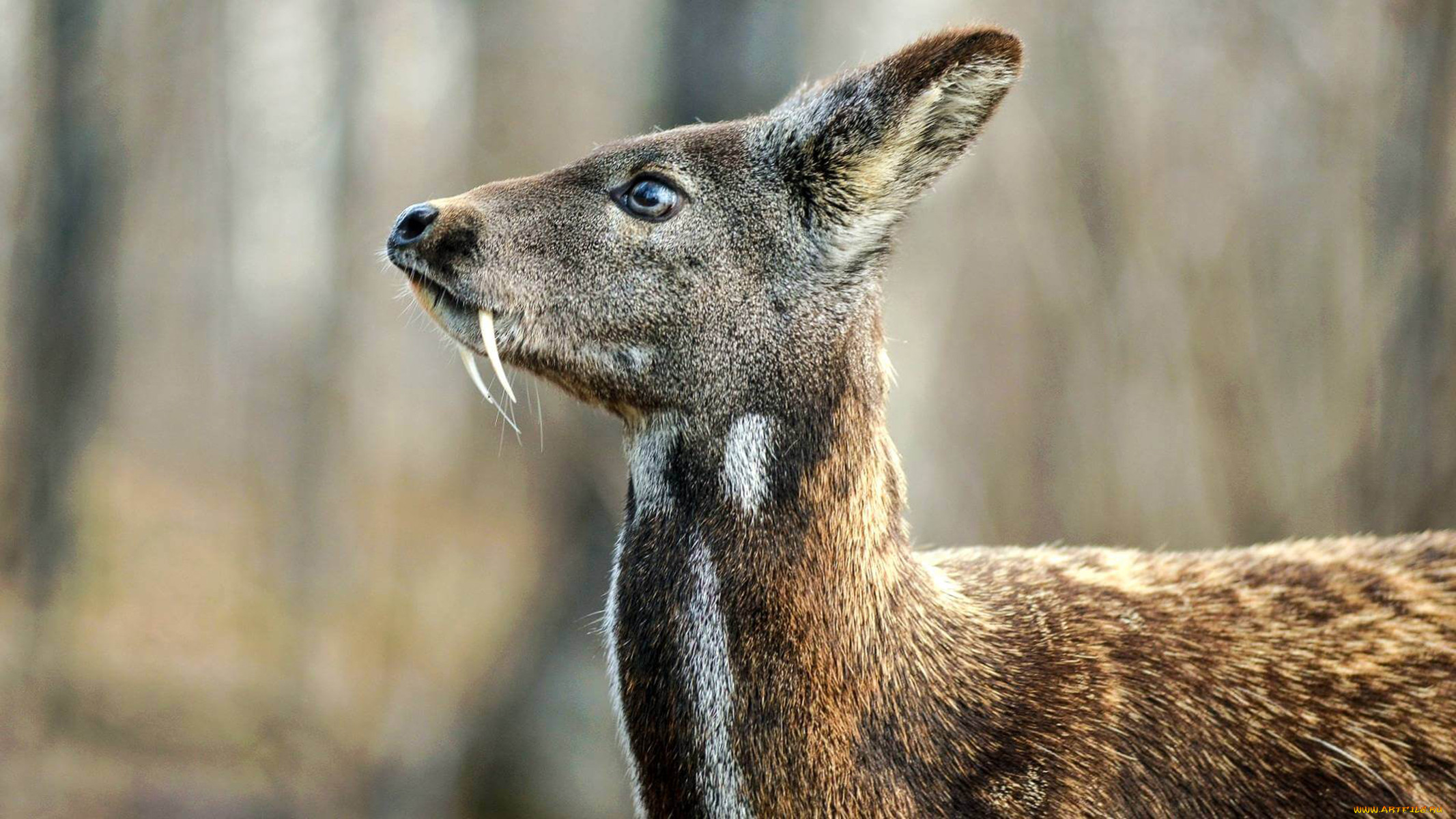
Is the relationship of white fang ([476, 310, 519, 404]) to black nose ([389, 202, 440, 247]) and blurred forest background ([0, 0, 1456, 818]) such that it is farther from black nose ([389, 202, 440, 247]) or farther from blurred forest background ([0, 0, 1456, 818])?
blurred forest background ([0, 0, 1456, 818])

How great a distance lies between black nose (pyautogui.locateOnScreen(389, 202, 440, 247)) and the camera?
354 centimetres

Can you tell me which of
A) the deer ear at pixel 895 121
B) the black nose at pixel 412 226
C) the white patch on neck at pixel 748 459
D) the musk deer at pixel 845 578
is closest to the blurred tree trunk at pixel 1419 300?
the musk deer at pixel 845 578

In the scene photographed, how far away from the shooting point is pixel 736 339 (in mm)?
3449

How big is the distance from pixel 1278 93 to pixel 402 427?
10297 millimetres

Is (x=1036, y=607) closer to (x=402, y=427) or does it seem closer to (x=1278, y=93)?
(x=1278, y=93)

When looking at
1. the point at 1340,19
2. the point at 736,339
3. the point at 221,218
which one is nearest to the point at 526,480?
the point at 221,218

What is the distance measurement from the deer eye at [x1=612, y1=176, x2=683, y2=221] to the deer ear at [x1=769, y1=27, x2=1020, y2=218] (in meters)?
0.34

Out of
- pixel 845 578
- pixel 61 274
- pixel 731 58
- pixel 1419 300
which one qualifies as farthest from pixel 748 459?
pixel 61 274

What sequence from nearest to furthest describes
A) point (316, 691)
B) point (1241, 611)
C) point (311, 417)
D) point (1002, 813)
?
1. point (1002, 813)
2. point (1241, 611)
3. point (316, 691)
4. point (311, 417)

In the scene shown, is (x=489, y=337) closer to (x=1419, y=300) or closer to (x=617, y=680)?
(x=617, y=680)

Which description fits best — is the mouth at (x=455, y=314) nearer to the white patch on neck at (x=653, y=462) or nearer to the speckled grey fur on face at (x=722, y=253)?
the speckled grey fur on face at (x=722, y=253)

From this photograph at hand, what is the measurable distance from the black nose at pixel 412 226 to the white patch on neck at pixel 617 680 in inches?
39.8

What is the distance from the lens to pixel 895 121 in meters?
3.50

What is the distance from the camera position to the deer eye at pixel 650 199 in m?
3.62
